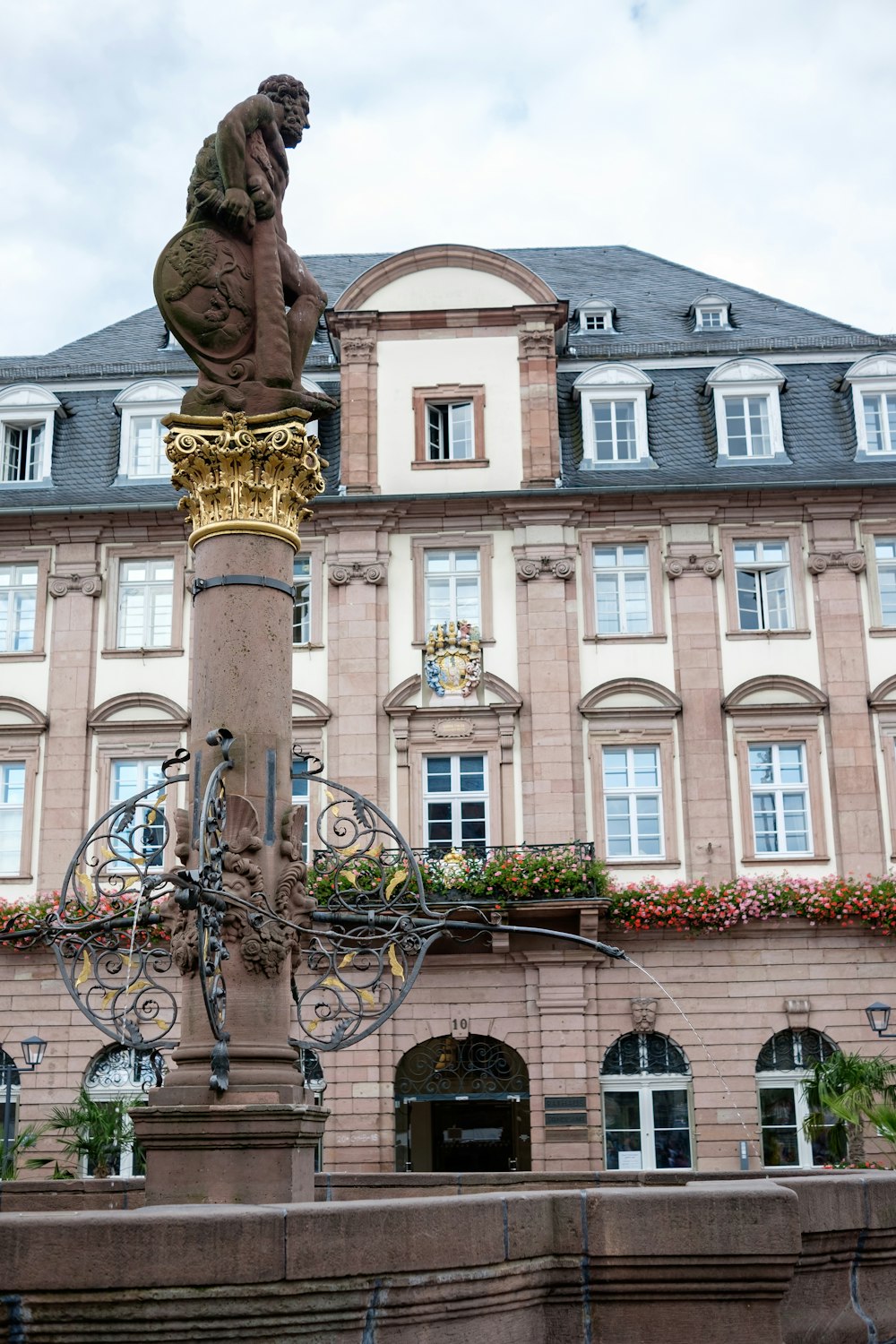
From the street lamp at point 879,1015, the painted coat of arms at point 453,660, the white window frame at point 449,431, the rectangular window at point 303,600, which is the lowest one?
the street lamp at point 879,1015

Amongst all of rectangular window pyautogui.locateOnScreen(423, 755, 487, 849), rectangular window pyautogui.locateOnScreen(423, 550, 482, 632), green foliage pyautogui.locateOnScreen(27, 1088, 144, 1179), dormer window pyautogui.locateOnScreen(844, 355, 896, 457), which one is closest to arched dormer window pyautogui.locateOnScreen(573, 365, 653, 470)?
rectangular window pyautogui.locateOnScreen(423, 550, 482, 632)

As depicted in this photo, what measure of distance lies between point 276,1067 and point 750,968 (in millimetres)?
19305

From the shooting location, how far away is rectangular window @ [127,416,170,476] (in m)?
30.0

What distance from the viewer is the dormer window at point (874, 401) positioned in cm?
2970

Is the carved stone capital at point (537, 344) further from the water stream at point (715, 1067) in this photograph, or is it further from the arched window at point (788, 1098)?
the arched window at point (788, 1098)

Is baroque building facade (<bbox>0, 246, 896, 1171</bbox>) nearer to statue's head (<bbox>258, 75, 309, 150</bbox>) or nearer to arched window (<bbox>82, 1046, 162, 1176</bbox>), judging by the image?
arched window (<bbox>82, 1046, 162, 1176</bbox>)

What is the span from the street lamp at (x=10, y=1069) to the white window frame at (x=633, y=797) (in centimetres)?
942

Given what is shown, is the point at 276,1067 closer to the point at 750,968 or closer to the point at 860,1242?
the point at 860,1242

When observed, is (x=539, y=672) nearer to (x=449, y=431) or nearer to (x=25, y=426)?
(x=449, y=431)

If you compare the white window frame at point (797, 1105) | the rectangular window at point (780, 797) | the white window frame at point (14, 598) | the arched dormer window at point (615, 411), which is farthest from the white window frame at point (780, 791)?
the white window frame at point (14, 598)

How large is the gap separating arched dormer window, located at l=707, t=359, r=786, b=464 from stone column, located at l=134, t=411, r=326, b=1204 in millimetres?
20840

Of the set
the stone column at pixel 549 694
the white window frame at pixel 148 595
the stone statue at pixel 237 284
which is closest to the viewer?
the stone statue at pixel 237 284

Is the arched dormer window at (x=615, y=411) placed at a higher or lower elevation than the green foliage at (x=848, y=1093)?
higher

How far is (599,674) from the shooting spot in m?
28.1
